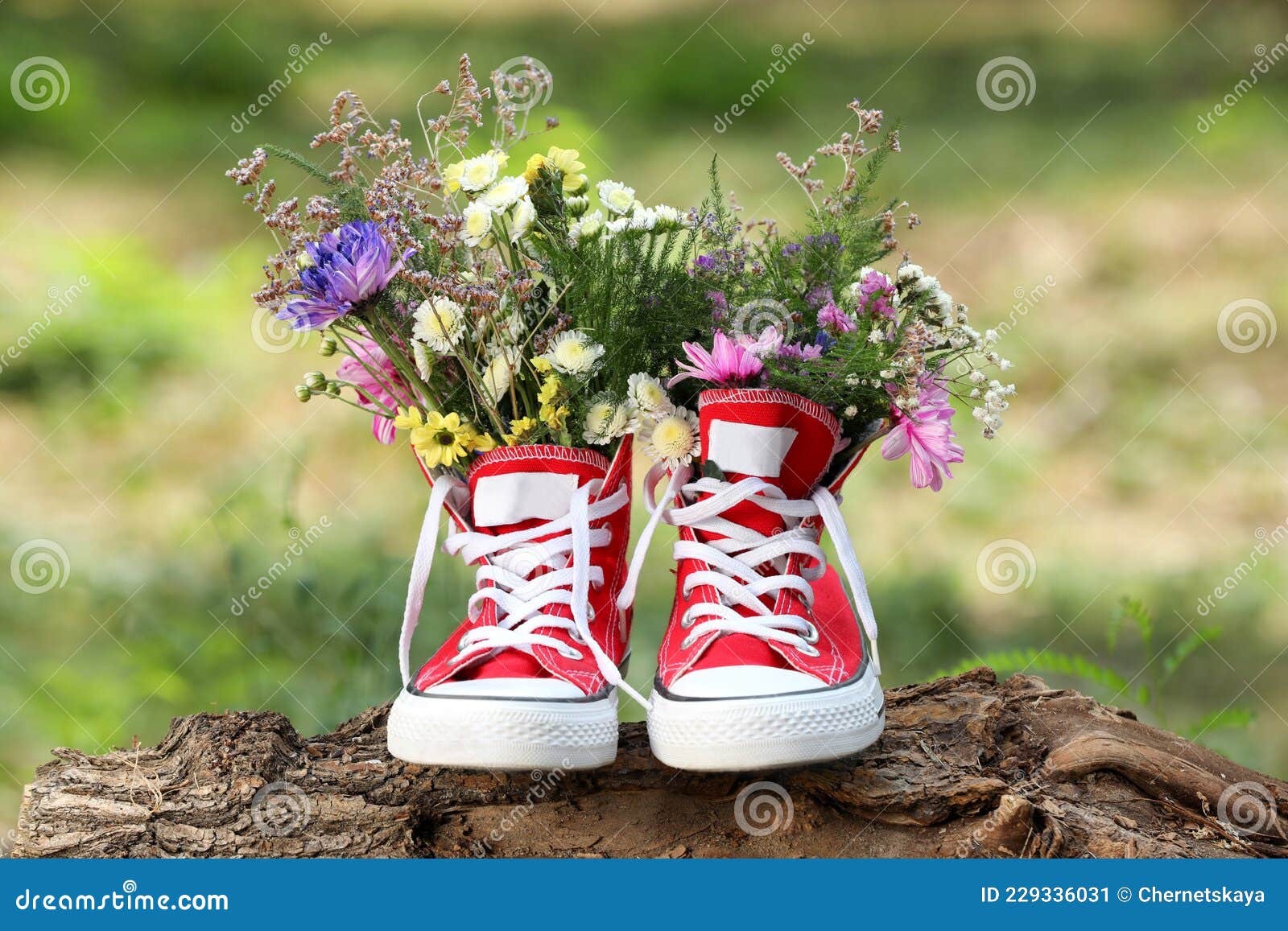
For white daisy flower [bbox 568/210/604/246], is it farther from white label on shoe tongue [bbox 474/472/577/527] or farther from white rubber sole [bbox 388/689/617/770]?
white rubber sole [bbox 388/689/617/770]

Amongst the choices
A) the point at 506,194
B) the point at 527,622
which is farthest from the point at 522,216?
the point at 527,622

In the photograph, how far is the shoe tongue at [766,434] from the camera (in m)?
1.27

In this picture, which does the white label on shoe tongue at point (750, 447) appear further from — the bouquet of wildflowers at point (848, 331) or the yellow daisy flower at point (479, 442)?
the yellow daisy flower at point (479, 442)

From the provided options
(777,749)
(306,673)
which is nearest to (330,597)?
(306,673)

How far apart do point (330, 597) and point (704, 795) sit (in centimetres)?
107

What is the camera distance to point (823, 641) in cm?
130

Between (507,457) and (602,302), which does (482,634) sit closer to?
(507,457)

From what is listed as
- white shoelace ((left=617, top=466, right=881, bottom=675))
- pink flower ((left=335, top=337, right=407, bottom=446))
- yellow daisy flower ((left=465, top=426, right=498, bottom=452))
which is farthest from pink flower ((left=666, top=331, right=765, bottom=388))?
pink flower ((left=335, top=337, right=407, bottom=446))

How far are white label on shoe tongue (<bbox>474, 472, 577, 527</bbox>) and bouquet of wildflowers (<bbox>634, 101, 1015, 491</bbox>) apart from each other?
0.12 m

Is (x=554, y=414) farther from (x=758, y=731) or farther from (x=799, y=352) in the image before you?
(x=758, y=731)

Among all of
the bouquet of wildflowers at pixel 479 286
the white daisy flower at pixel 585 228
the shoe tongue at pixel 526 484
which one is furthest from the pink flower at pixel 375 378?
the white daisy flower at pixel 585 228

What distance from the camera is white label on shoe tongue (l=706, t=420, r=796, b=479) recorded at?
4.19 feet

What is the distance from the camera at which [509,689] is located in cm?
121

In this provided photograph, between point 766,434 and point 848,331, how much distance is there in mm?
141
